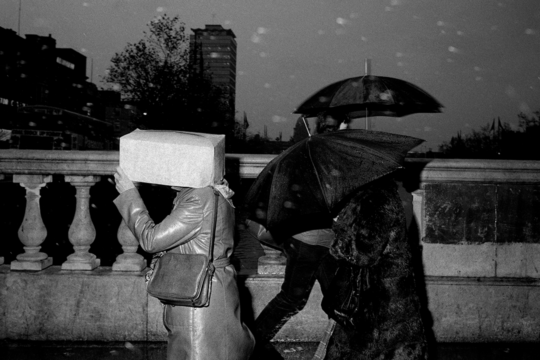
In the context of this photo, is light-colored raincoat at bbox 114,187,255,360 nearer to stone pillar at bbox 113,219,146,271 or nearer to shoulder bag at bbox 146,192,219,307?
shoulder bag at bbox 146,192,219,307

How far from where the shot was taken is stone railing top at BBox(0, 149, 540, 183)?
16.3ft

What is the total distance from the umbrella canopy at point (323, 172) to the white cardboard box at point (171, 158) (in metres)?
0.42

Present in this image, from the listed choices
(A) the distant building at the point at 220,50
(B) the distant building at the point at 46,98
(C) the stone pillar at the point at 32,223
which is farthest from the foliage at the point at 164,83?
→ (A) the distant building at the point at 220,50

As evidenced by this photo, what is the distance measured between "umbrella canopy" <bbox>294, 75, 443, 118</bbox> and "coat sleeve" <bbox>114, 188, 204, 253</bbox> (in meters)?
1.70

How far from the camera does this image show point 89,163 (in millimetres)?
4961

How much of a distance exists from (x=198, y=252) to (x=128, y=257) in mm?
2140

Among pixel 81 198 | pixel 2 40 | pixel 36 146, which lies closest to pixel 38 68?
pixel 2 40

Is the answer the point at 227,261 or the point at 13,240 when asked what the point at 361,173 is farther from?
the point at 13,240

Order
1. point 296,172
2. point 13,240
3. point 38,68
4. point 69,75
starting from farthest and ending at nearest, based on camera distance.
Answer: point 69,75 → point 38,68 → point 13,240 → point 296,172

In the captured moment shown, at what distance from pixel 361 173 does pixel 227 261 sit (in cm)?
95

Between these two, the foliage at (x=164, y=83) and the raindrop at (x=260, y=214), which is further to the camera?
the foliage at (x=164, y=83)

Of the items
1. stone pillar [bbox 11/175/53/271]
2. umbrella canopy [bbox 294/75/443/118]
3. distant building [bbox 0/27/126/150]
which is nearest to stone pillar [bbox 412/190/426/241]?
umbrella canopy [bbox 294/75/443/118]

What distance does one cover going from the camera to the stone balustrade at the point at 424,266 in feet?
16.3

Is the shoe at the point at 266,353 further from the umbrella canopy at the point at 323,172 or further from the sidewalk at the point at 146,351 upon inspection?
the umbrella canopy at the point at 323,172
